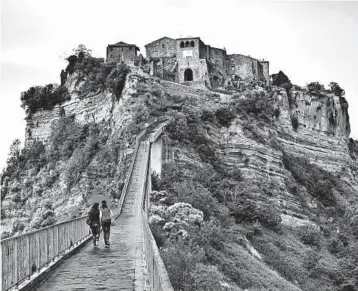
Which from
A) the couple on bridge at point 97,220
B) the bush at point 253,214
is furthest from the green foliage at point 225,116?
the couple on bridge at point 97,220

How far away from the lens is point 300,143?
64688 millimetres

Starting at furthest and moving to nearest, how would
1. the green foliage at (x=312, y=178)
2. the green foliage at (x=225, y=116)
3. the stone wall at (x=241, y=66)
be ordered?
the stone wall at (x=241, y=66) → the green foliage at (x=312, y=178) → the green foliage at (x=225, y=116)

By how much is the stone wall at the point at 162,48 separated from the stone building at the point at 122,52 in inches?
145

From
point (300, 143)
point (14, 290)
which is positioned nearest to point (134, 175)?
point (14, 290)

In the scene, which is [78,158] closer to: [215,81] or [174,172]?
[174,172]

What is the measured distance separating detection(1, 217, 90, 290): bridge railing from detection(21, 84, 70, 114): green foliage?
47267 mm

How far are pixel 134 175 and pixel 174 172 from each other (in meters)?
4.50

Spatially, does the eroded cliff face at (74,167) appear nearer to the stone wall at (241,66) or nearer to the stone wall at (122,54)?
the stone wall at (122,54)

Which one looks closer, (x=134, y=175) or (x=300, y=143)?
(x=134, y=175)

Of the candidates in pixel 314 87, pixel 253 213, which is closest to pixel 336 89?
pixel 314 87

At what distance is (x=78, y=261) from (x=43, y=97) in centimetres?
5205

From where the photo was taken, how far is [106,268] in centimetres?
1407

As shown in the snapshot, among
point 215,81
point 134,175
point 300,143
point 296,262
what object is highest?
point 215,81

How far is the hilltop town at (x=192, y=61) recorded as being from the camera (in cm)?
Answer: 6894
